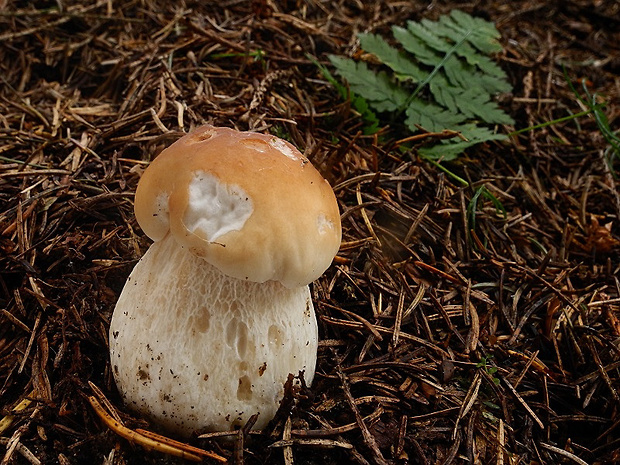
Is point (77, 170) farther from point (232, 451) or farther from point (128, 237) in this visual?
point (232, 451)

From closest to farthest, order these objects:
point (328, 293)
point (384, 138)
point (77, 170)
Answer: point (328, 293) < point (77, 170) < point (384, 138)

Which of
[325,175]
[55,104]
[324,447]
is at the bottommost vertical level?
[55,104]

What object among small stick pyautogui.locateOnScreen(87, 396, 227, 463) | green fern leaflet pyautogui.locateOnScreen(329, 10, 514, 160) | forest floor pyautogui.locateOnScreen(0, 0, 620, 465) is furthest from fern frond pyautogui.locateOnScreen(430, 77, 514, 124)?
small stick pyautogui.locateOnScreen(87, 396, 227, 463)

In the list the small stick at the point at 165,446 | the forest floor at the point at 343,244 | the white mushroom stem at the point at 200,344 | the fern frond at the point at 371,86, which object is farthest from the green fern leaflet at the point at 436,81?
the small stick at the point at 165,446

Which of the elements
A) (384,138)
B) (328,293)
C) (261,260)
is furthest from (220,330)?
(384,138)

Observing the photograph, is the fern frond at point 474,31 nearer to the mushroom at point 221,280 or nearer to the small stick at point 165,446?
the mushroom at point 221,280

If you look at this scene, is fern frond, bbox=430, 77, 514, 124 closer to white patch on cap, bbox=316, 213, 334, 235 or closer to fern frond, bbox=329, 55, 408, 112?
fern frond, bbox=329, 55, 408, 112

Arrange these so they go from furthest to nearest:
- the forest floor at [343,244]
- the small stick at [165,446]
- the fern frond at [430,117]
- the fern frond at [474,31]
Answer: the fern frond at [474,31] < the fern frond at [430,117] < the forest floor at [343,244] < the small stick at [165,446]

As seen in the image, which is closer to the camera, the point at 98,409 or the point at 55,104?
the point at 98,409
